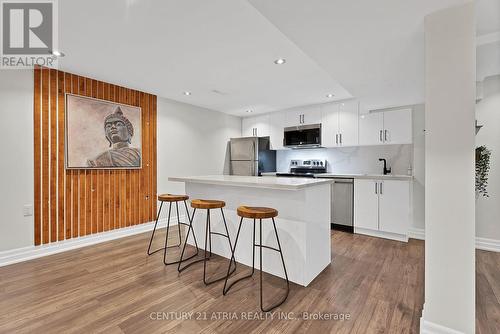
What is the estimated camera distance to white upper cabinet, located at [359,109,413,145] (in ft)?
12.2

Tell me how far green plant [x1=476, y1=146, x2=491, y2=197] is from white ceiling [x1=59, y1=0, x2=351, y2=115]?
6.52 feet

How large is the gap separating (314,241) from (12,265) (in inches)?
135

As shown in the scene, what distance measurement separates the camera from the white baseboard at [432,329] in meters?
1.48

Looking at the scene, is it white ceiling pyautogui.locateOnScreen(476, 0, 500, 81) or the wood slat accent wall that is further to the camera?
the wood slat accent wall

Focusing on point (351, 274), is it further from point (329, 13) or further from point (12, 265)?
point (12, 265)

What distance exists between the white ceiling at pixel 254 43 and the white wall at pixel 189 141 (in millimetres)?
803

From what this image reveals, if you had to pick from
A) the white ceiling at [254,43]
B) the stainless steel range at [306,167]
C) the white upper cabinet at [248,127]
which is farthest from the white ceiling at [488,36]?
the white upper cabinet at [248,127]

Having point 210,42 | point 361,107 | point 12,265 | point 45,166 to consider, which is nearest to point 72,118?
point 45,166

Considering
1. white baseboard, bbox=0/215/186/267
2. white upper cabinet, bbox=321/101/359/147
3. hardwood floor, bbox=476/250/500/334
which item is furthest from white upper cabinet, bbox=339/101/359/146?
white baseboard, bbox=0/215/186/267

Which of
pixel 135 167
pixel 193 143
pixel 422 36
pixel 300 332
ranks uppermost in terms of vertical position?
pixel 422 36

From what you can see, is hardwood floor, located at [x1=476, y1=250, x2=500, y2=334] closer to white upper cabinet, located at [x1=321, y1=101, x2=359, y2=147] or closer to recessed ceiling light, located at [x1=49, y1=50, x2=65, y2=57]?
white upper cabinet, located at [x1=321, y1=101, x2=359, y2=147]

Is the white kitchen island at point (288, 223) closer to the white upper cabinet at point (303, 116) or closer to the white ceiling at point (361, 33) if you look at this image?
the white ceiling at point (361, 33)

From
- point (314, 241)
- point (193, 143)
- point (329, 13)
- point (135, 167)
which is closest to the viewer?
point (329, 13)

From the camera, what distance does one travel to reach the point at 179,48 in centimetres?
246
